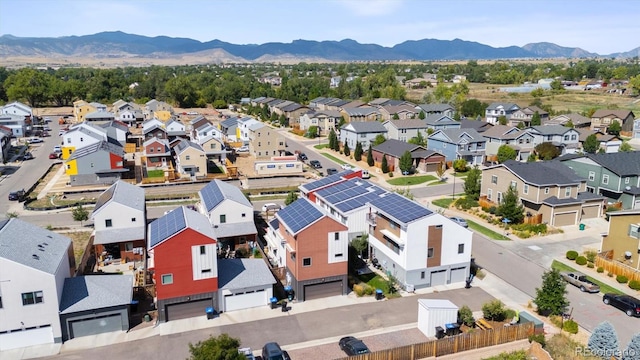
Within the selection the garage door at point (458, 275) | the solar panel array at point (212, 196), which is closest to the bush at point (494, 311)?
the garage door at point (458, 275)

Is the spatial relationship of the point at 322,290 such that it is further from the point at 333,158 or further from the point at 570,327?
the point at 333,158

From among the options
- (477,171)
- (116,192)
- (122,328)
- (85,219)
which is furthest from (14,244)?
(477,171)

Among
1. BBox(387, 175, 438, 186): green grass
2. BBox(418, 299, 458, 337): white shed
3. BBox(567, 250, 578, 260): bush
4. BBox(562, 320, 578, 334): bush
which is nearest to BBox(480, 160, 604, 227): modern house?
BBox(567, 250, 578, 260): bush

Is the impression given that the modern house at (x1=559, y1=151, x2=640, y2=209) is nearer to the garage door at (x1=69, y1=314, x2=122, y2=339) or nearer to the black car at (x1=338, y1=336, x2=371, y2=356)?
the black car at (x1=338, y1=336, x2=371, y2=356)

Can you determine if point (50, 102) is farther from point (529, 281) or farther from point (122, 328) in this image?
point (529, 281)

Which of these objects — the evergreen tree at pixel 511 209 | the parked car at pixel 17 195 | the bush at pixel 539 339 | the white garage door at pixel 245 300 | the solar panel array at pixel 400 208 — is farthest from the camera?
the parked car at pixel 17 195

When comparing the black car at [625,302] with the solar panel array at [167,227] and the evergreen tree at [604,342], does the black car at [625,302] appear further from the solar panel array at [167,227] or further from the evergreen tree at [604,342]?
the solar panel array at [167,227]
